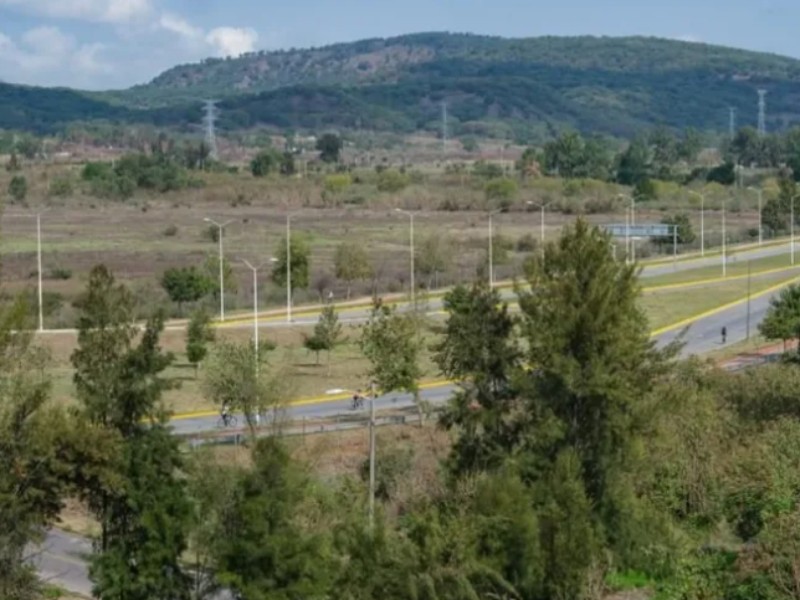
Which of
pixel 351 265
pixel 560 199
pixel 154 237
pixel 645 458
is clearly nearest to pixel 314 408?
pixel 645 458

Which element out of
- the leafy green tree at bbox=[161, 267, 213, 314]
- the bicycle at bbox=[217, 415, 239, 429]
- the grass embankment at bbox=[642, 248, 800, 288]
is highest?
the leafy green tree at bbox=[161, 267, 213, 314]

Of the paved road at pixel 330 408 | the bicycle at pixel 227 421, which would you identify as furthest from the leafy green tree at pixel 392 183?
the bicycle at pixel 227 421

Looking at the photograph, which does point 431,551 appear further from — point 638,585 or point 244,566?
point 638,585

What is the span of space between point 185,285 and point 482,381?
A: 113 ft

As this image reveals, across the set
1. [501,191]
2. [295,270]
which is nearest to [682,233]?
[295,270]

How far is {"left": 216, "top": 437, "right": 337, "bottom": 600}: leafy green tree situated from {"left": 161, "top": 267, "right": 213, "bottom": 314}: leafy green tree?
135 ft

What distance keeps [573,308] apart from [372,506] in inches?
206

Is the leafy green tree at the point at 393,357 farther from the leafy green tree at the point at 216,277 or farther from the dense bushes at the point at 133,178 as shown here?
the dense bushes at the point at 133,178

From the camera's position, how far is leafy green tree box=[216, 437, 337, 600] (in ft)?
80.9

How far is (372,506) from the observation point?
29156mm

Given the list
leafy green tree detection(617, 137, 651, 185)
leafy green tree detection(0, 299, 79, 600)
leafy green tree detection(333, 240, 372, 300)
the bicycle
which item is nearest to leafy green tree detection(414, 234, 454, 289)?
leafy green tree detection(333, 240, 372, 300)

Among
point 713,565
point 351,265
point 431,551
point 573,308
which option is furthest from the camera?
point 351,265

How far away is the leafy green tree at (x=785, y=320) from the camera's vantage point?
52.6 m

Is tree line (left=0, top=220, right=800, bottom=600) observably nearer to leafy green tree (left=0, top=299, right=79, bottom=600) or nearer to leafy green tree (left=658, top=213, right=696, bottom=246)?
leafy green tree (left=0, top=299, right=79, bottom=600)
